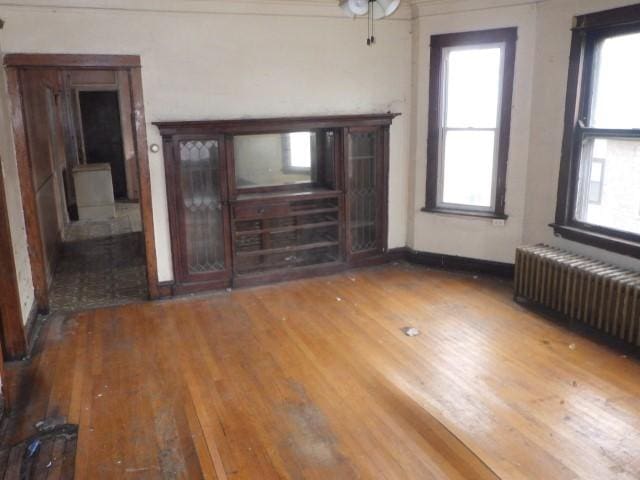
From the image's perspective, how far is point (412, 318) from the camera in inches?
172

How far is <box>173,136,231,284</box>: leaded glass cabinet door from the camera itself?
4797mm

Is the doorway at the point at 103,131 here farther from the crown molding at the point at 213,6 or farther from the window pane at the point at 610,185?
the window pane at the point at 610,185

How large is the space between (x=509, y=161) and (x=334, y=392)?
9.75 feet

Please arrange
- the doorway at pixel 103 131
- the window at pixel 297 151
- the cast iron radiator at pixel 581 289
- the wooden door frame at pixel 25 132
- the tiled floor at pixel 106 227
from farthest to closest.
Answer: the doorway at pixel 103 131
the tiled floor at pixel 106 227
the window at pixel 297 151
the wooden door frame at pixel 25 132
the cast iron radiator at pixel 581 289

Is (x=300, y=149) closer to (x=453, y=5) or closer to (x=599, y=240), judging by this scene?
(x=453, y=5)

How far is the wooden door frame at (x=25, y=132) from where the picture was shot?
4.15 metres

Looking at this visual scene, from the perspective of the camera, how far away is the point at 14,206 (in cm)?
406

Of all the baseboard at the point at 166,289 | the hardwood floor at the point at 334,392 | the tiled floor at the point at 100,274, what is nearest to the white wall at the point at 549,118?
the hardwood floor at the point at 334,392

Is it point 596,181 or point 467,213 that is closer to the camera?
point 596,181

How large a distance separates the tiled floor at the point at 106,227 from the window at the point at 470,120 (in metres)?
4.43

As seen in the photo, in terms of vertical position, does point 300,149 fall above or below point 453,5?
below

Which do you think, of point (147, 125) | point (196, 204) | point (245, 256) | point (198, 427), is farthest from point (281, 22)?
point (198, 427)

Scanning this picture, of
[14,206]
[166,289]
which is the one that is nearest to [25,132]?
[14,206]

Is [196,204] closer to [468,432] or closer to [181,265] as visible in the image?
[181,265]
